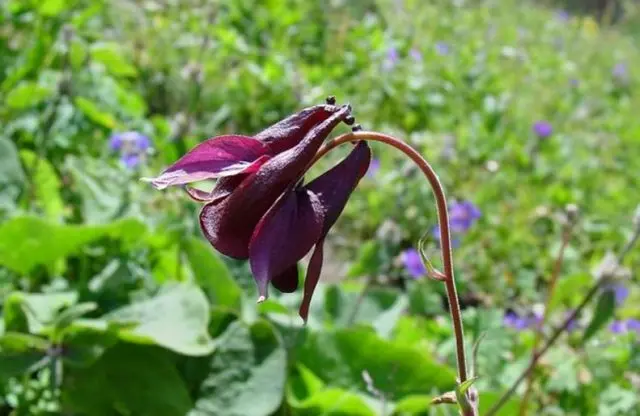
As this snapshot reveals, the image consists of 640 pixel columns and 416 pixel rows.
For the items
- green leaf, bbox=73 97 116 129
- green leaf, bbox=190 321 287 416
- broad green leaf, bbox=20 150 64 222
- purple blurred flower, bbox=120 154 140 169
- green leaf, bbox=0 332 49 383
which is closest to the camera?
green leaf, bbox=0 332 49 383

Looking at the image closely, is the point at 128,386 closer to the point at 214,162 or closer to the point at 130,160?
the point at 130,160

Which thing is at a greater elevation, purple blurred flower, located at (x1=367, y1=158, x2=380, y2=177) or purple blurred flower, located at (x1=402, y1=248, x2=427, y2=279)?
purple blurred flower, located at (x1=402, y1=248, x2=427, y2=279)

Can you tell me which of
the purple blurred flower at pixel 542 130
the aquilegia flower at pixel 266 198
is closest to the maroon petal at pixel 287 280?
the aquilegia flower at pixel 266 198

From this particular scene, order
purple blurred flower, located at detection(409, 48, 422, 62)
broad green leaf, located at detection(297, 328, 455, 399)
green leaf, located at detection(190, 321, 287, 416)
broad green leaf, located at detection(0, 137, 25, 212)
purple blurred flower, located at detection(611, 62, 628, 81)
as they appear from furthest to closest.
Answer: purple blurred flower, located at detection(611, 62, 628, 81)
purple blurred flower, located at detection(409, 48, 422, 62)
broad green leaf, located at detection(0, 137, 25, 212)
broad green leaf, located at detection(297, 328, 455, 399)
green leaf, located at detection(190, 321, 287, 416)

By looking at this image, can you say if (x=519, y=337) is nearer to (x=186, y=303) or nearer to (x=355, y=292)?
(x=355, y=292)

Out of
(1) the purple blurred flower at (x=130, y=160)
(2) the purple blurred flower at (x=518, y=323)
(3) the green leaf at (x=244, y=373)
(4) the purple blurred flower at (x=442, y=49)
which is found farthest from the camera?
(4) the purple blurred flower at (x=442, y=49)

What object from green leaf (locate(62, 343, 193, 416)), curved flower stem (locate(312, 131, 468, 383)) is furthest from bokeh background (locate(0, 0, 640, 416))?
curved flower stem (locate(312, 131, 468, 383))

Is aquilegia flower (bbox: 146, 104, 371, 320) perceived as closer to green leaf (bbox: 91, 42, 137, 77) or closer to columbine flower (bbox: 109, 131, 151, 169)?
columbine flower (bbox: 109, 131, 151, 169)

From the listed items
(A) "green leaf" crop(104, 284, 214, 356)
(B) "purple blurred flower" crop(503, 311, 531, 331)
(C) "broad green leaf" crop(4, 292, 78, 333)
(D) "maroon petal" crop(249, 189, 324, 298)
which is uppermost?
(D) "maroon petal" crop(249, 189, 324, 298)

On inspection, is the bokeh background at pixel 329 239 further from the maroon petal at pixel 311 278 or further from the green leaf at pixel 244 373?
the maroon petal at pixel 311 278
